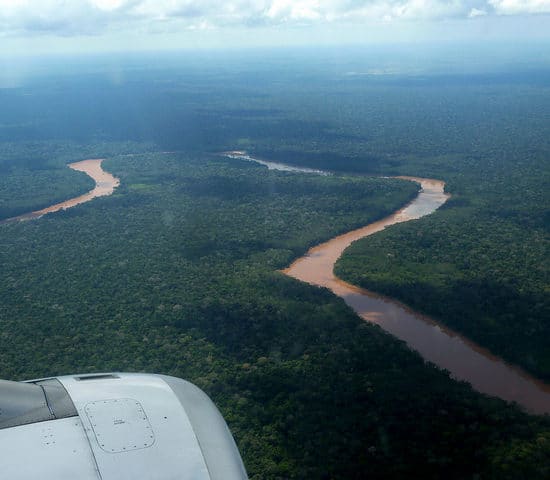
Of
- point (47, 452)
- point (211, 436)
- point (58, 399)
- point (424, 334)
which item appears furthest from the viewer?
point (424, 334)

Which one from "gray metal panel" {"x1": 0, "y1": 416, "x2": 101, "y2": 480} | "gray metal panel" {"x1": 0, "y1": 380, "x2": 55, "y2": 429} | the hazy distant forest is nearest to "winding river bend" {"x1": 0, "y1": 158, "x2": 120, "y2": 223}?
the hazy distant forest

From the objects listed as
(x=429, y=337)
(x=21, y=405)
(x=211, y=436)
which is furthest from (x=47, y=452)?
(x=429, y=337)

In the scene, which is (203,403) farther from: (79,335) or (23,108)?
(23,108)

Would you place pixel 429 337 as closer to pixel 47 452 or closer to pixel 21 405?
pixel 21 405

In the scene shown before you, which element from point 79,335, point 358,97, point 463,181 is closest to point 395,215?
point 463,181

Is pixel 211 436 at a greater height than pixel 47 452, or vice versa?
pixel 47 452

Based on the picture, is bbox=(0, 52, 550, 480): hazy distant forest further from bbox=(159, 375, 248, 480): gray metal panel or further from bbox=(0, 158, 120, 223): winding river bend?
bbox=(159, 375, 248, 480): gray metal panel
